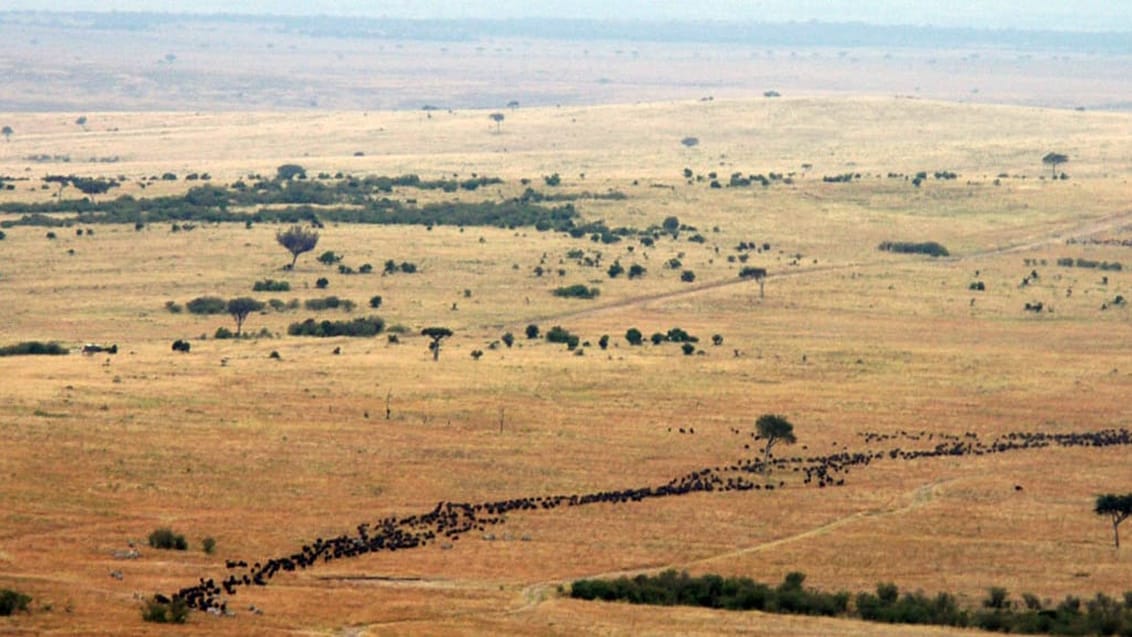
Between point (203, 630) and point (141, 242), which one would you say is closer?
point (203, 630)

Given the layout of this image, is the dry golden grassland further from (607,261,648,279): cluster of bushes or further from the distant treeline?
the distant treeline

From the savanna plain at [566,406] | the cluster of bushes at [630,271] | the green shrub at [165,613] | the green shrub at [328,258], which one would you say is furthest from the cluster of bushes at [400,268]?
the green shrub at [165,613]

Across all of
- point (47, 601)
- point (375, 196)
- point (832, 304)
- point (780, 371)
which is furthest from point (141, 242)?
point (47, 601)

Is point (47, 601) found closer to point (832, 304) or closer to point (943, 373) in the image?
point (943, 373)

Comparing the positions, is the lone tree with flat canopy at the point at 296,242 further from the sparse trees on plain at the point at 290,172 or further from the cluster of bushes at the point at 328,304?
the sparse trees on plain at the point at 290,172

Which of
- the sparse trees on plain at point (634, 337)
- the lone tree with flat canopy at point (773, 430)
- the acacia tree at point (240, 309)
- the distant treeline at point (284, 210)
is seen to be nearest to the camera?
the lone tree with flat canopy at point (773, 430)

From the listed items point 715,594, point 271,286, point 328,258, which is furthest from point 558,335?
point 715,594

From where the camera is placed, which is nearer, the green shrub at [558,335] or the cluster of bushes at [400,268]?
the green shrub at [558,335]
